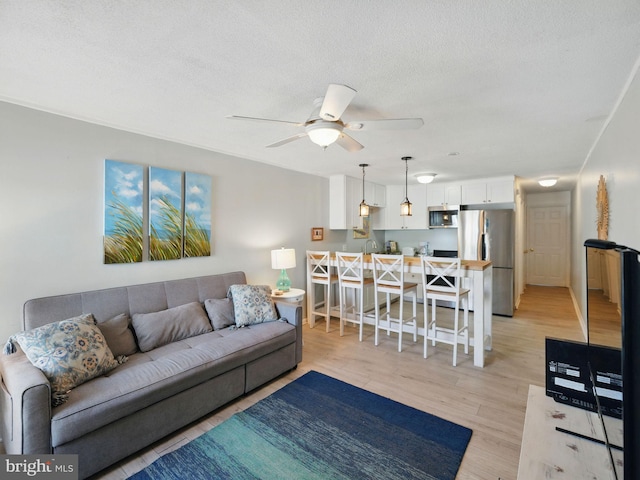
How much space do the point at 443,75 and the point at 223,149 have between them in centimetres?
254

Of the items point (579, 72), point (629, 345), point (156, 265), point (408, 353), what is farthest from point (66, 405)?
point (579, 72)

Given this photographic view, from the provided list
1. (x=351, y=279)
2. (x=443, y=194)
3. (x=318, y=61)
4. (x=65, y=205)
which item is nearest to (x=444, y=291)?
(x=351, y=279)

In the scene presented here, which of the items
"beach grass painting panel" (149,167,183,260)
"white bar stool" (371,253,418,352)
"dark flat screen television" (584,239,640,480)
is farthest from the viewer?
"white bar stool" (371,253,418,352)

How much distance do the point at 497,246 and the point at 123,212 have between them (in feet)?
17.5

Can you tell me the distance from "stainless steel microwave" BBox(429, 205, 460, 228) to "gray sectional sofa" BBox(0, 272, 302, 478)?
3889 mm

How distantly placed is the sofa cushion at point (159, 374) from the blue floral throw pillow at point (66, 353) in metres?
0.06

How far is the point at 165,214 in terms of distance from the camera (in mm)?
2982

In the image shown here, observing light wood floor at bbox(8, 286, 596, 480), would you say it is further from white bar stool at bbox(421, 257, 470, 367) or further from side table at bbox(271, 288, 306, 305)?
side table at bbox(271, 288, 306, 305)

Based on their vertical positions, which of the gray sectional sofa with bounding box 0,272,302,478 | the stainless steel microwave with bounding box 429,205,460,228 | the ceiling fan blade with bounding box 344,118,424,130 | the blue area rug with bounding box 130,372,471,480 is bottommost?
the blue area rug with bounding box 130,372,471,480

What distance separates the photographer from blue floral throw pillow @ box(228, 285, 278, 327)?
3020 millimetres

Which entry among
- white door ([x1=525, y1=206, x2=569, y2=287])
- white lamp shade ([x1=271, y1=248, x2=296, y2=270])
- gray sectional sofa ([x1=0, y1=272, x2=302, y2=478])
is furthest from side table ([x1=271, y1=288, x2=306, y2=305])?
white door ([x1=525, y1=206, x2=569, y2=287])

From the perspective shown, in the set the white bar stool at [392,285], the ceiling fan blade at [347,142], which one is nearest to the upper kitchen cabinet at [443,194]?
the white bar stool at [392,285]

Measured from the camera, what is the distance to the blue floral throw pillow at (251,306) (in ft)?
9.91

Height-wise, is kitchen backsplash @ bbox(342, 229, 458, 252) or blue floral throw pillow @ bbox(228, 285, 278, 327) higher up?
kitchen backsplash @ bbox(342, 229, 458, 252)
